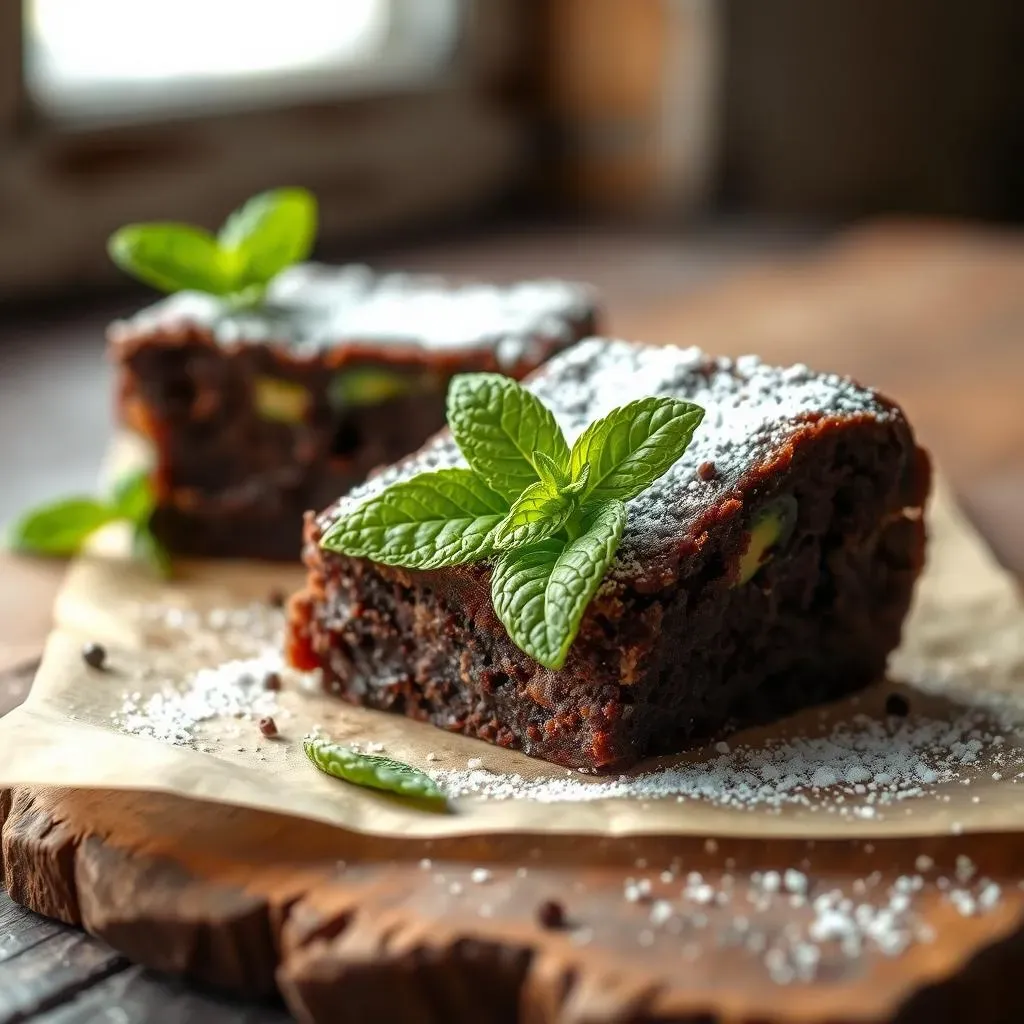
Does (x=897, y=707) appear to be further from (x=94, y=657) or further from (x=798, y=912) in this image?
(x=94, y=657)

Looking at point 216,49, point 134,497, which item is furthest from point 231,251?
point 216,49

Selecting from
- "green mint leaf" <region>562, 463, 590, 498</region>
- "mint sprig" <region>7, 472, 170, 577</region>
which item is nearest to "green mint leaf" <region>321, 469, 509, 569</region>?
"green mint leaf" <region>562, 463, 590, 498</region>

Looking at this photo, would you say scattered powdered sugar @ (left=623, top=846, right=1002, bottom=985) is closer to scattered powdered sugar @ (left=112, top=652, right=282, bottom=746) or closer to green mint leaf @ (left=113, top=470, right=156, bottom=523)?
scattered powdered sugar @ (left=112, top=652, right=282, bottom=746)

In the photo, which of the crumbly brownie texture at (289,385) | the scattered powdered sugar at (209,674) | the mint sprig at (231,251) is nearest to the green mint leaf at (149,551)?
the crumbly brownie texture at (289,385)

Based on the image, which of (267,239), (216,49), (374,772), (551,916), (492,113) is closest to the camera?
(551,916)

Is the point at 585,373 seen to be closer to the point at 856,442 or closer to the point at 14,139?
the point at 856,442

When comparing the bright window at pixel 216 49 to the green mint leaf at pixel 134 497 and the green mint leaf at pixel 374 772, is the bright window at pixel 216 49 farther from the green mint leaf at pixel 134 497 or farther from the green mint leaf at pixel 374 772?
the green mint leaf at pixel 374 772
